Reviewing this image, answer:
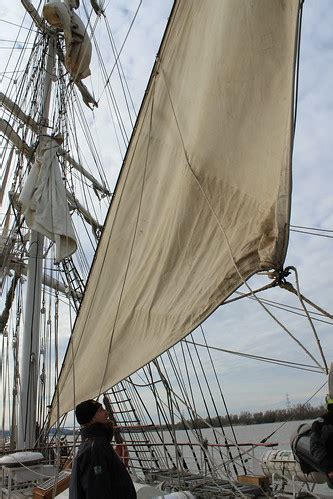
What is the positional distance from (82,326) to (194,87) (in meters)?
2.22

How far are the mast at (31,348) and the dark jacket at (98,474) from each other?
7.44 metres

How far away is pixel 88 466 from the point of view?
8.06 ft

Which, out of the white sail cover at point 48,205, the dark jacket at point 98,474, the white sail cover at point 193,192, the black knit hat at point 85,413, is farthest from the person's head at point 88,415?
the white sail cover at point 48,205

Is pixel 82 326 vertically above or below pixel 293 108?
below

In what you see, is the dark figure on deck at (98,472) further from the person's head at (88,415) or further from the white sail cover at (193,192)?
the white sail cover at (193,192)

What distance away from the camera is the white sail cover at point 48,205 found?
366 inches

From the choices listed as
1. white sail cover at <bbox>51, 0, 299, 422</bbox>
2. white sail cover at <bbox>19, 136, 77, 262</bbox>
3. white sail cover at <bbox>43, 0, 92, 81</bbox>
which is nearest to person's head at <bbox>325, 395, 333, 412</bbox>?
white sail cover at <bbox>51, 0, 299, 422</bbox>

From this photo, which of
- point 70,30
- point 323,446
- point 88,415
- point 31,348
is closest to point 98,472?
point 88,415

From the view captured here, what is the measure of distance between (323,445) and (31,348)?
339 inches

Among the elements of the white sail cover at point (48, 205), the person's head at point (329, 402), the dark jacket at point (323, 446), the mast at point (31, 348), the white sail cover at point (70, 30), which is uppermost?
the white sail cover at point (70, 30)

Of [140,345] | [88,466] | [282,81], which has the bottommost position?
[88,466]

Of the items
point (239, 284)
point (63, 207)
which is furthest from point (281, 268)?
point (63, 207)

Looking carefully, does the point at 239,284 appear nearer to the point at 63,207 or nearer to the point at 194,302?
the point at 194,302

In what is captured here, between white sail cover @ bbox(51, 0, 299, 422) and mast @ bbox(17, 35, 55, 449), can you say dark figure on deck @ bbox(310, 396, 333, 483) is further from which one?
mast @ bbox(17, 35, 55, 449)
